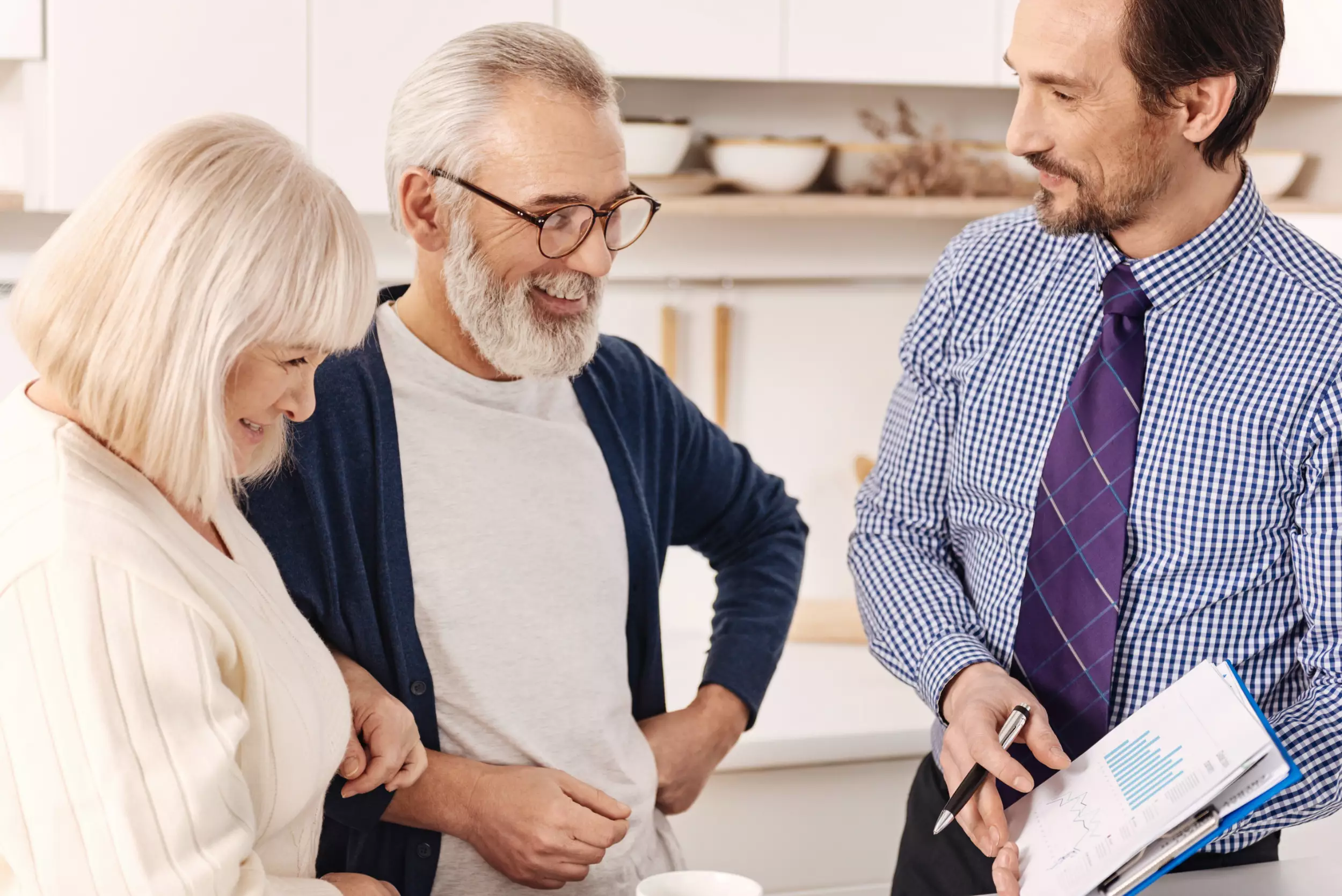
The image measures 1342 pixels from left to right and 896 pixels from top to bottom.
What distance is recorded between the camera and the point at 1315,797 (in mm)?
1208

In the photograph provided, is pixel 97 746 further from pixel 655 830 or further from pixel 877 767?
Answer: pixel 877 767

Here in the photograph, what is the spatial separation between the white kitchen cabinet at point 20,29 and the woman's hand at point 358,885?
1484 millimetres

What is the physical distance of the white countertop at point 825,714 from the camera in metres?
2.09

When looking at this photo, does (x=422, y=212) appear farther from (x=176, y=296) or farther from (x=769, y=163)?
A: (x=769, y=163)

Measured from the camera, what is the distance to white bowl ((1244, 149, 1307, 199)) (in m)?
2.40

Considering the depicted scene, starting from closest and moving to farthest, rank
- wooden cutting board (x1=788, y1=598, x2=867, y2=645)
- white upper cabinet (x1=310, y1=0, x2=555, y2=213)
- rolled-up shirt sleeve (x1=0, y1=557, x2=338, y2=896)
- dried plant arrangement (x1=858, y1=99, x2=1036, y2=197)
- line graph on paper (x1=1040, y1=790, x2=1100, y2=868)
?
rolled-up shirt sleeve (x1=0, y1=557, x2=338, y2=896) → line graph on paper (x1=1040, y1=790, x2=1100, y2=868) → white upper cabinet (x1=310, y1=0, x2=555, y2=213) → dried plant arrangement (x1=858, y1=99, x2=1036, y2=197) → wooden cutting board (x1=788, y1=598, x2=867, y2=645)

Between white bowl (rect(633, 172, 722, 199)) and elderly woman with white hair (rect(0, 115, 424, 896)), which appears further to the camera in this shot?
white bowl (rect(633, 172, 722, 199))

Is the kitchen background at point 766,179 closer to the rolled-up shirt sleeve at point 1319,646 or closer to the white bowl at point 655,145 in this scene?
the white bowl at point 655,145

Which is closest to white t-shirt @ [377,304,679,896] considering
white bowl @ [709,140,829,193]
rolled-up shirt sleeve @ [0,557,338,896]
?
rolled-up shirt sleeve @ [0,557,338,896]

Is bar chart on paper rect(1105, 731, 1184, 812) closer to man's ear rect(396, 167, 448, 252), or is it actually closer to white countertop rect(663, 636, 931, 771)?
man's ear rect(396, 167, 448, 252)

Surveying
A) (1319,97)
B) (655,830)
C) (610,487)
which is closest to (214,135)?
(610,487)

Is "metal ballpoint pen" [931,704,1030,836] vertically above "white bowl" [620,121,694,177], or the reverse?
"white bowl" [620,121,694,177]

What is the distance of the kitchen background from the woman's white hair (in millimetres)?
1234

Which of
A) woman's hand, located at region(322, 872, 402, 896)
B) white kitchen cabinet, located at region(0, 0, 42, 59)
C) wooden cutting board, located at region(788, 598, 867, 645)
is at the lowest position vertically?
wooden cutting board, located at region(788, 598, 867, 645)
